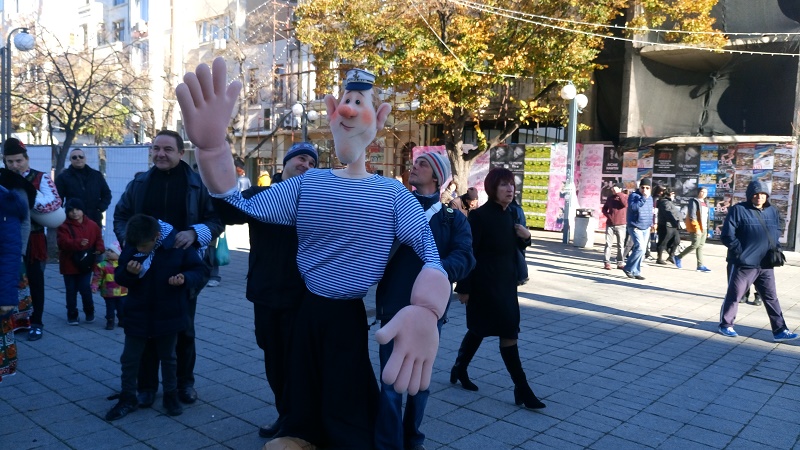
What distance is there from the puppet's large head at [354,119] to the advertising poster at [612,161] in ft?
57.5

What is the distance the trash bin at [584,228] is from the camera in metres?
16.5

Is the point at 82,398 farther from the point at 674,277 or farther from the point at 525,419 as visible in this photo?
the point at 674,277

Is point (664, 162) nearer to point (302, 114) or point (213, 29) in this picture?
point (302, 114)

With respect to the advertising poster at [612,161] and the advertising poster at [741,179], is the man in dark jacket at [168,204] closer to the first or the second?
the advertising poster at [741,179]

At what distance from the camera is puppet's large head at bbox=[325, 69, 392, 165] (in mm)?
3262

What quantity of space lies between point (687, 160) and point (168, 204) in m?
16.7

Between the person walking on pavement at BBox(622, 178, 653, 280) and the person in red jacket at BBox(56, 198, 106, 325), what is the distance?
29.4ft

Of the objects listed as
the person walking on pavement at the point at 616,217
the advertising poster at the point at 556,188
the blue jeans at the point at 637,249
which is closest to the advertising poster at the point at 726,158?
the advertising poster at the point at 556,188

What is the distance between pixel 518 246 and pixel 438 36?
12.1 meters

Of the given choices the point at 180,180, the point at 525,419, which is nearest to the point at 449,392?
the point at 525,419

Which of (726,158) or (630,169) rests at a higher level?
(726,158)

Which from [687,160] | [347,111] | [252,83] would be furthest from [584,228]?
[252,83]

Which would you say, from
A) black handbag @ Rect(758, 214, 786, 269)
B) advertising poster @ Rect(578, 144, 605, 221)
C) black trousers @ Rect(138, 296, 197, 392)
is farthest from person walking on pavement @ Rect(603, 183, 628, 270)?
black trousers @ Rect(138, 296, 197, 392)

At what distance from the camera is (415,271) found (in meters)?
3.33
